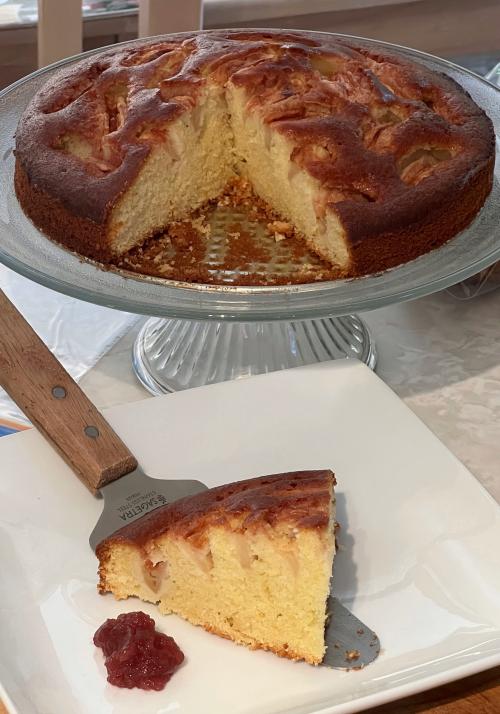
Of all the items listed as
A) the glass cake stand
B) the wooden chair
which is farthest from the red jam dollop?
the wooden chair

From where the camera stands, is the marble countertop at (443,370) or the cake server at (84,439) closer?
the cake server at (84,439)

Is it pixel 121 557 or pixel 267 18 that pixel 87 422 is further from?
pixel 267 18

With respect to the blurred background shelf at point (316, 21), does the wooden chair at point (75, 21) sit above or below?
above

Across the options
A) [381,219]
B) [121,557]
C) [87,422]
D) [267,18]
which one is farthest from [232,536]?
[267,18]

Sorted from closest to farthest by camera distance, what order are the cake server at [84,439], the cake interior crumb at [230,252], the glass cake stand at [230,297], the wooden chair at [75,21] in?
the cake server at [84,439]
the glass cake stand at [230,297]
the cake interior crumb at [230,252]
the wooden chair at [75,21]

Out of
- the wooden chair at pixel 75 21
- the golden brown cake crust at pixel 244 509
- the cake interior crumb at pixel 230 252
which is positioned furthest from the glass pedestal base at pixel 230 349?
the wooden chair at pixel 75 21

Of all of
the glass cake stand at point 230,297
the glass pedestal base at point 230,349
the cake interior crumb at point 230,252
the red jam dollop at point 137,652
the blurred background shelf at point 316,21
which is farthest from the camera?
the blurred background shelf at point 316,21

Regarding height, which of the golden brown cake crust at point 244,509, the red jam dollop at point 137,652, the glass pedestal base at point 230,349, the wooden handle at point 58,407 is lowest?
the glass pedestal base at point 230,349

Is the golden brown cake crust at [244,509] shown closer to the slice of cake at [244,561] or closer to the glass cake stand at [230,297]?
the slice of cake at [244,561]
